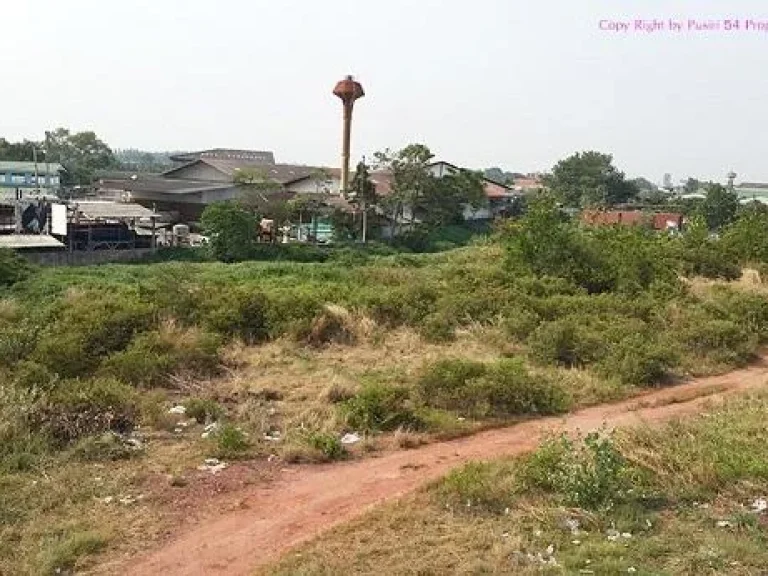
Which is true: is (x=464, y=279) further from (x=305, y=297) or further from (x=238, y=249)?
(x=238, y=249)

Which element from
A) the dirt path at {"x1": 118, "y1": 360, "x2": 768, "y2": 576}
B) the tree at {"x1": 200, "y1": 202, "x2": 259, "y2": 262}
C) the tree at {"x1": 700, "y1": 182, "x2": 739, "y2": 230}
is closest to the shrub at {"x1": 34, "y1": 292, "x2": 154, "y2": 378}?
the dirt path at {"x1": 118, "y1": 360, "x2": 768, "y2": 576}

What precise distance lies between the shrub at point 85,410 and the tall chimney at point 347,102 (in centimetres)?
3499

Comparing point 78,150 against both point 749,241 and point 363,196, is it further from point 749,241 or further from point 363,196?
point 749,241

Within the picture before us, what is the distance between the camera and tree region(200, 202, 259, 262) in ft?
104

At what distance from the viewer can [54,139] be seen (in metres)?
74.7

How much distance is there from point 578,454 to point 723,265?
15.5 m

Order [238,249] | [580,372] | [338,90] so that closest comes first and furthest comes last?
1. [580,372]
2. [238,249]
3. [338,90]

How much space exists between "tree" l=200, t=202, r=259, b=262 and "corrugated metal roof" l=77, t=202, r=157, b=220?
2804mm

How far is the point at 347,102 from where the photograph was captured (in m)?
44.5

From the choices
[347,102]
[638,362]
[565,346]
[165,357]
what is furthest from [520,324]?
[347,102]

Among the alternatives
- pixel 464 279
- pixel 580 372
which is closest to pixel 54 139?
pixel 464 279

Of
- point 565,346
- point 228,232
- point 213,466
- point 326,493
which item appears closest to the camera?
point 326,493

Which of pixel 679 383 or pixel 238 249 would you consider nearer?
pixel 679 383

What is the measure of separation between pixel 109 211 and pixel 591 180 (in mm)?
42931
